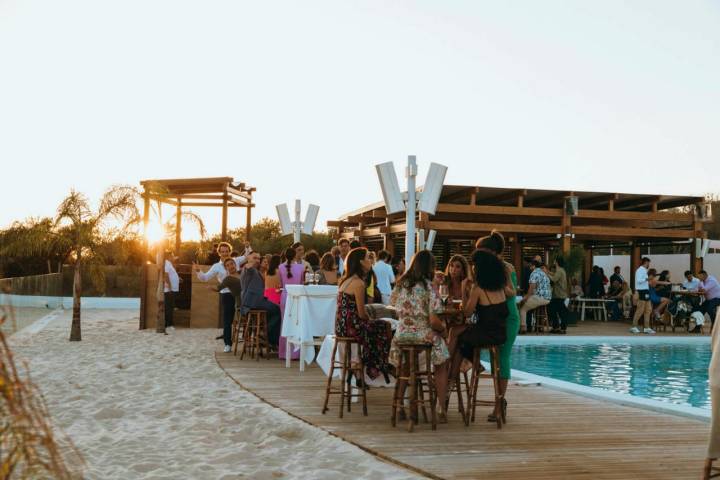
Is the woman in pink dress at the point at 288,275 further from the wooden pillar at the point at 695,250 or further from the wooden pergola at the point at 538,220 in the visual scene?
the wooden pillar at the point at 695,250

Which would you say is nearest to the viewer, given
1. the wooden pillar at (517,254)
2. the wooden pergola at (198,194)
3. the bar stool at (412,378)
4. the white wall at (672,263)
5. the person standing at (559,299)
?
the bar stool at (412,378)

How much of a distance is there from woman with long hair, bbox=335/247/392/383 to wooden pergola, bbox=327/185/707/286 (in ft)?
34.1

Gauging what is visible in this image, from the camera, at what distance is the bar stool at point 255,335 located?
9836 mm

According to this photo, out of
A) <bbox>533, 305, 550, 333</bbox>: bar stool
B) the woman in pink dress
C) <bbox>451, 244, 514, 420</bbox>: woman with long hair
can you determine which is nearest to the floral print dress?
<bbox>451, 244, 514, 420</bbox>: woman with long hair

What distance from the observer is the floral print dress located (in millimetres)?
5734

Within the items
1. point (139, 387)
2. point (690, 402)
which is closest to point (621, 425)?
point (690, 402)

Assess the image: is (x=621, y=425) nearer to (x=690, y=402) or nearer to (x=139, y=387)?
(x=690, y=402)

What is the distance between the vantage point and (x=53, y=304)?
2059 cm

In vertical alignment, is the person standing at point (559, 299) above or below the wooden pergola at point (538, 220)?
below

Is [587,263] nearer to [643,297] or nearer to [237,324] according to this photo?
[643,297]

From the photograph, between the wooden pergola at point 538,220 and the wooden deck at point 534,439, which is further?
the wooden pergola at point 538,220

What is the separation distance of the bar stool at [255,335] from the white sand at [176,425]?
0.58m

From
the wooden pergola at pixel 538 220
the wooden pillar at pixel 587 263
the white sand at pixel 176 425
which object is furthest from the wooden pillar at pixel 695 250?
the white sand at pixel 176 425

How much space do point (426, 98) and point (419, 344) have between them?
9015 mm
